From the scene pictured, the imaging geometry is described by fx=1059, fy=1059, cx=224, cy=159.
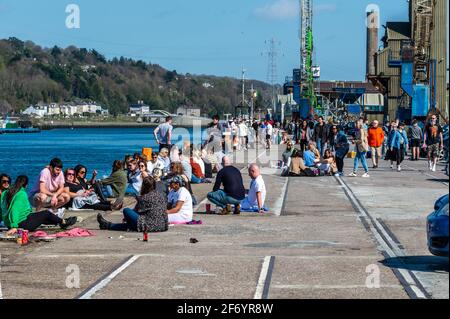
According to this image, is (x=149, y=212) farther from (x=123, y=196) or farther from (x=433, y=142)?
(x=433, y=142)

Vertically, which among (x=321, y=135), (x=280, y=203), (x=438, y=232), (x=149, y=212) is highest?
(x=321, y=135)

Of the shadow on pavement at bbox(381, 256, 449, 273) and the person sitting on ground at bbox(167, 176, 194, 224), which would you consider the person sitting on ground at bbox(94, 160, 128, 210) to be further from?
the shadow on pavement at bbox(381, 256, 449, 273)

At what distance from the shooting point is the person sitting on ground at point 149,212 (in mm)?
17453

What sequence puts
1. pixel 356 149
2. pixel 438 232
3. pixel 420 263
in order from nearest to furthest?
pixel 438 232
pixel 420 263
pixel 356 149

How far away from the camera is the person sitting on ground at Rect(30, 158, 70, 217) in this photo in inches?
823

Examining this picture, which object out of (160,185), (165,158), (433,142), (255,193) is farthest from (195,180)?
(433,142)

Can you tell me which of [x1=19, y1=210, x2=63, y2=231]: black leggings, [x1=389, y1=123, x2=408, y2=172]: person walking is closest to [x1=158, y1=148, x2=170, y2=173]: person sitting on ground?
[x1=389, y1=123, x2=408, y2=172]: person walking

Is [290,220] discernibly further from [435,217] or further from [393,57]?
[393,57]

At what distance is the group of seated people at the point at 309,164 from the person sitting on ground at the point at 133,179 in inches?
298

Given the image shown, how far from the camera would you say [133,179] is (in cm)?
2486

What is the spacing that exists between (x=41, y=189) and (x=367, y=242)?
25.3ft

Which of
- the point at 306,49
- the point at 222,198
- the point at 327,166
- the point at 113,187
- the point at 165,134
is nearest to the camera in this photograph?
the point at 222,198

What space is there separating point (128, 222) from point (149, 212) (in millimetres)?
628

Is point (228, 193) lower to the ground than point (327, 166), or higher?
higher
